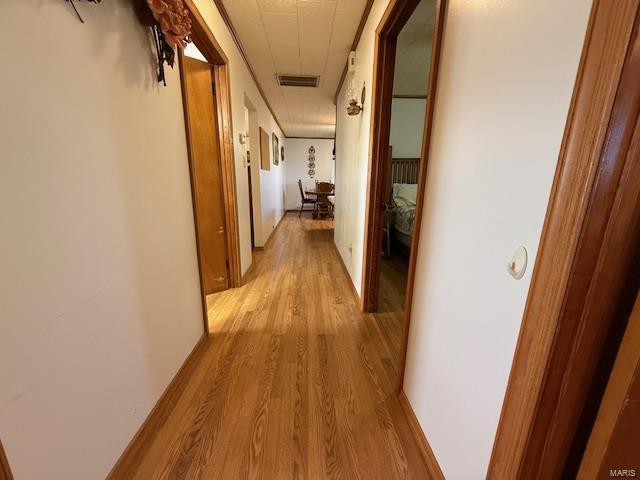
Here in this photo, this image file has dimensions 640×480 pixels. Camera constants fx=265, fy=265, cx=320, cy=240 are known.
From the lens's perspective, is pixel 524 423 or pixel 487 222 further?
pixel 487 222

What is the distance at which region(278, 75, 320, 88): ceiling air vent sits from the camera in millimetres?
3430

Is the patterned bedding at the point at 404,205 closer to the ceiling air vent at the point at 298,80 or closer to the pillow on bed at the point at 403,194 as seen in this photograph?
the pillow on bed at the point at 403,194

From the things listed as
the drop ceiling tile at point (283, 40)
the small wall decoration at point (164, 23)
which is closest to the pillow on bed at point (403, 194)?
the drop ceiling tile at point (283, 40)

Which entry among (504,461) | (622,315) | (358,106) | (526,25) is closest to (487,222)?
(622,315)

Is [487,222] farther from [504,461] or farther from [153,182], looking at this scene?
[153,182]

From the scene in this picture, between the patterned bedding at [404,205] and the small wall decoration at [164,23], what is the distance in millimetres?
2689

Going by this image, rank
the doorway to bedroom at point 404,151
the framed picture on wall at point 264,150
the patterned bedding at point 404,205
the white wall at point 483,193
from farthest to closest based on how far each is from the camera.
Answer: the framed picture on wall at point 264,150 → the patterned bedding at point 404,205 → the doorway to bedroom at point 404,151 → the white wall at point 483,193

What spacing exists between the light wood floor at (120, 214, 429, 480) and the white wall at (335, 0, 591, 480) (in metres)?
0.31

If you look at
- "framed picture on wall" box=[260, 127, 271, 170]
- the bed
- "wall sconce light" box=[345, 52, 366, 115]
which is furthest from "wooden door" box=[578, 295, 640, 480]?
"framed picture on wall" box=[260, 127, 271, 170]

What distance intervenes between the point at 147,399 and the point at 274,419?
1.96 ft

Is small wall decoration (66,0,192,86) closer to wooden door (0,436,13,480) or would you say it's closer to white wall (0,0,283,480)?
white wall (0,0,283,480)

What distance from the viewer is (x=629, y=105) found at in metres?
0.42

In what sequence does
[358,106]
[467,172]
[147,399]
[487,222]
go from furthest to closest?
[358,106] < [147,399] < [467,172] < [487,222]

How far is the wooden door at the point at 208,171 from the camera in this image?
2215 mm
